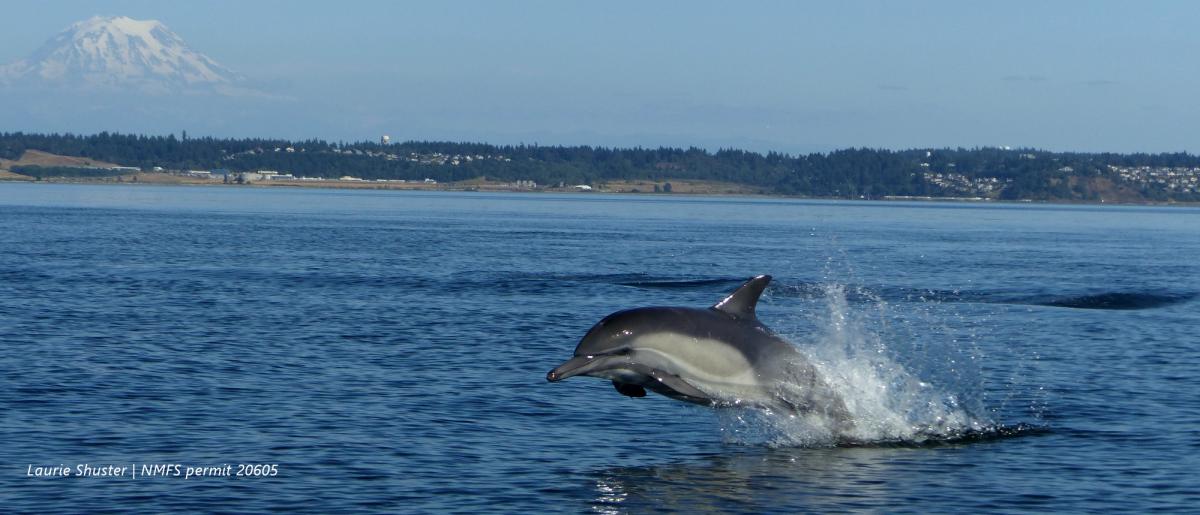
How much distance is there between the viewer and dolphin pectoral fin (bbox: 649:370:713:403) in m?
17.2

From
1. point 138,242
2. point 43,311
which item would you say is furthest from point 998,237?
point 43,311

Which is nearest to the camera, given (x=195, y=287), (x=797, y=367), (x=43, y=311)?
(x=797, y=367)

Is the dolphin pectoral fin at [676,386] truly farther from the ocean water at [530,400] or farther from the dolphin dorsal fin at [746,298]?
the dolphin dorsal fin at [746,298]

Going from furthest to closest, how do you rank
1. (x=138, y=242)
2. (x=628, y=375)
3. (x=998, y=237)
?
(x=998, y=237) → (x=138, y=242) → (x=628, y=375)

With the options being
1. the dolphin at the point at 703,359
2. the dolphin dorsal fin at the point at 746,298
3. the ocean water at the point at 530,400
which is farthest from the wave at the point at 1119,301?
the dolphin dorsal fin at the point at 746,298

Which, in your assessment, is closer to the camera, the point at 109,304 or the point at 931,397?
the point at 931,397

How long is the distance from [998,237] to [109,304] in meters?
81.7

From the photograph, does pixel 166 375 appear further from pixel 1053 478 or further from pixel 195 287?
pixel 195 287

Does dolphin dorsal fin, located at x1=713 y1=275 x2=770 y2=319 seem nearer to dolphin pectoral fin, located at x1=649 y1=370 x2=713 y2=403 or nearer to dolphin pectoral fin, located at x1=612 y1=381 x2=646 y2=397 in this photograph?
dolphin pectoral fin, located at x1=649 y1=370 x2=713 y2=403

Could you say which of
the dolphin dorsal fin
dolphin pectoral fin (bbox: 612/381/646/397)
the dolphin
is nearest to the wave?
the dolphin

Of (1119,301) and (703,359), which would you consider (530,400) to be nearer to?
(703,359)

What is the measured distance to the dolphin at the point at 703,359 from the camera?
55.7 ft

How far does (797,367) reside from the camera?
19359mm

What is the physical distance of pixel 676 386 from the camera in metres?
17.4
